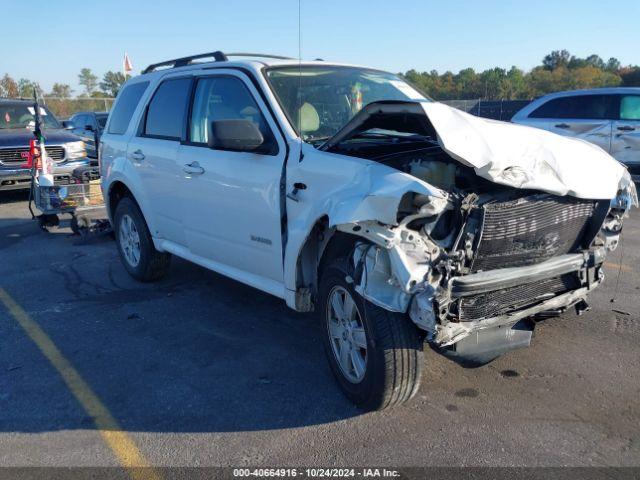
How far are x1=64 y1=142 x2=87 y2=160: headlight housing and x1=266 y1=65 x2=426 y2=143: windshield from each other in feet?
27.8

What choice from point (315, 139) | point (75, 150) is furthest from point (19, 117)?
point (315, 139)

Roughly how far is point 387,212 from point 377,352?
774mm

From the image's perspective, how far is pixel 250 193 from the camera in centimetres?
428

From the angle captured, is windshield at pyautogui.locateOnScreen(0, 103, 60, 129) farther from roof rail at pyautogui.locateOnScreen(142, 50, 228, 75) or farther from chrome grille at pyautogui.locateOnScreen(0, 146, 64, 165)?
roof rail at pyautogui.locateOnScreen(142, 50, 228, 75)

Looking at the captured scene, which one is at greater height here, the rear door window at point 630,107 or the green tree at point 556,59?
the green tree at point 556,59

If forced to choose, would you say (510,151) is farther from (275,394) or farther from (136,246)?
(136,246)

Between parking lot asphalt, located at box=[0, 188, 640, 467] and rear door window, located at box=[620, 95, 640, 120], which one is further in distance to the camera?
rear door window, located at box=[620, 95, 640, 120]

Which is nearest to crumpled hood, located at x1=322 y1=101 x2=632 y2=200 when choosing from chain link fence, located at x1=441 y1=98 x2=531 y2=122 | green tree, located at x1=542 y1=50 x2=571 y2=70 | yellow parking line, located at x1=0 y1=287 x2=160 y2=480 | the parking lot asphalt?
the parking lot asphalt

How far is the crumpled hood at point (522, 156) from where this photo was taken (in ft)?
10.3

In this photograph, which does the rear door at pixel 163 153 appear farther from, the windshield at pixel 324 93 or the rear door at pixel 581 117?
the rear door at pixel 581 117

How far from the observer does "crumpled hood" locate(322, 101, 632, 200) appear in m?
3.15

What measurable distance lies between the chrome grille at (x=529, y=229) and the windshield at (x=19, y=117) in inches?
463

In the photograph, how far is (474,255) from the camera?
10.5ft

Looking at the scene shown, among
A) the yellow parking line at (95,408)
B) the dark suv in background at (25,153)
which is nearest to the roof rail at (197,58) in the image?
the yellow parking line at (95,408)
